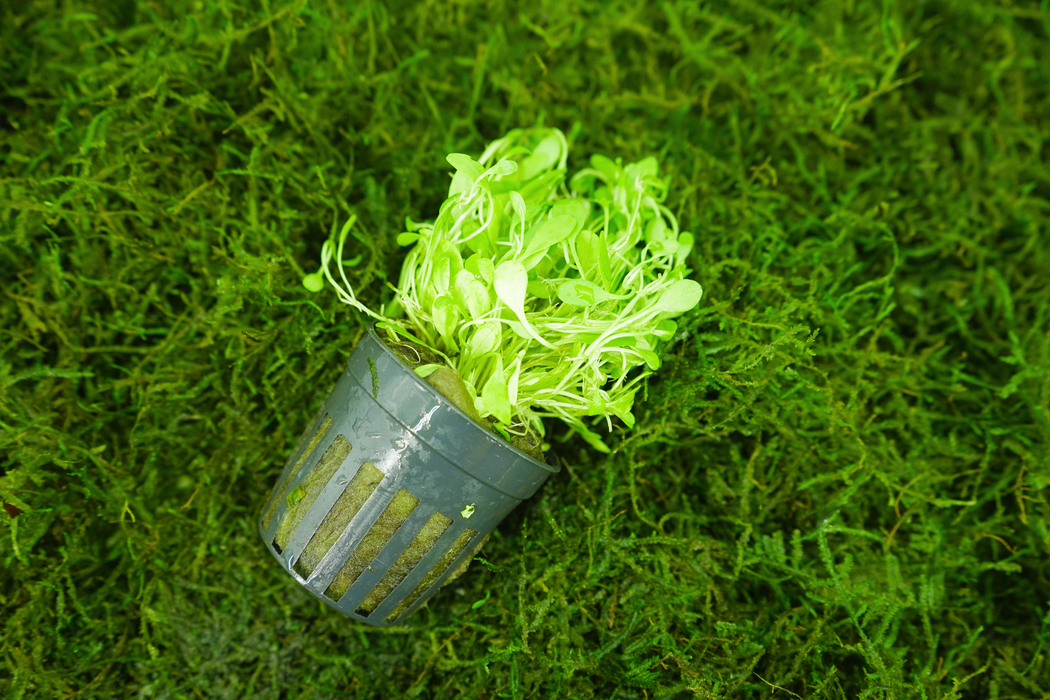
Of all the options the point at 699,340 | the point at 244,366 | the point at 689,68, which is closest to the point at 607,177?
the point at 699,340

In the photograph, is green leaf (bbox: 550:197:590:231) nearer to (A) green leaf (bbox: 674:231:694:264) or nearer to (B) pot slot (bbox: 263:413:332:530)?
(A) green leaf (bbox: 674:231:694:264)

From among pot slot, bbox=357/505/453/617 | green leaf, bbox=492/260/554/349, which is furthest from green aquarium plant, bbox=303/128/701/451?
pot slot, bbox=357/505/453/617

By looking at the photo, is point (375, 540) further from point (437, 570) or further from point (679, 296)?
point (679, 296)

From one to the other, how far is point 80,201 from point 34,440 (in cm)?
35

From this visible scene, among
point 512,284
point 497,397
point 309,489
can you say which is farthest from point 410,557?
point 512,284

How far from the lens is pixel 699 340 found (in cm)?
83

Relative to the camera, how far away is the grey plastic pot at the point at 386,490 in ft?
2.13

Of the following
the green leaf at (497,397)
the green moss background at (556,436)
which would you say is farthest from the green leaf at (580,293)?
the green moss background at (556,436)

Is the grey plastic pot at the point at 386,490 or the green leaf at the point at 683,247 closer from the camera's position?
the grey plastic pot at the point at 386,490

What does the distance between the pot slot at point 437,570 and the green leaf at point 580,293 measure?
0.32 metres

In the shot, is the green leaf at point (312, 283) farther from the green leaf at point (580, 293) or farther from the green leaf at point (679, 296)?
the green leaf at point (679, 296)

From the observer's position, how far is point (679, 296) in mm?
682

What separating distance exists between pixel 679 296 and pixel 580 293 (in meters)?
0.13

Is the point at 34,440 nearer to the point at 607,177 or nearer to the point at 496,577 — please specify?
the point at 496,577
